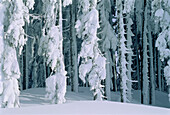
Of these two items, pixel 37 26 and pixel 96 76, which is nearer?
pixel 96 76

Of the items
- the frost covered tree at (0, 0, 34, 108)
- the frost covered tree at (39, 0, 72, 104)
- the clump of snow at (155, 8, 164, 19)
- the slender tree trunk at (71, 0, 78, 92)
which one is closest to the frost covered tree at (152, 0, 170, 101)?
the clump of snow at (155, 8, 164, 19)

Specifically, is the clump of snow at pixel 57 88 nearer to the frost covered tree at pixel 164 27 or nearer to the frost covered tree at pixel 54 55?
the frost covered tree at pixel 54 55

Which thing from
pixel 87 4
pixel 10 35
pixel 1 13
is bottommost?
pixel 10 35

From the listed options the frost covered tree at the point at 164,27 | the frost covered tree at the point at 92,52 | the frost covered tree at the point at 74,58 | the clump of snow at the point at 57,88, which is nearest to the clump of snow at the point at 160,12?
the frost covered tree at the point at 164,27

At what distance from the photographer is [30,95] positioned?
16438 millimetres

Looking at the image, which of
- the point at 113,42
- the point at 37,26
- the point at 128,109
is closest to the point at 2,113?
the point at 128,109

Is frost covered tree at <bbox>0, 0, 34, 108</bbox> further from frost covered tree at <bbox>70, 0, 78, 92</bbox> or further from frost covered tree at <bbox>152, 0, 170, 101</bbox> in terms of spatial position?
frost covered tree at <bbox>152, 0, 170, 101</bbox>

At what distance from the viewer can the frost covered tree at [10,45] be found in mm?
12055

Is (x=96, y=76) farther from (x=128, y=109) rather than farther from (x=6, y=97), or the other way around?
(x=128, y=109)

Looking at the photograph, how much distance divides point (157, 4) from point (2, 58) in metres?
10.1

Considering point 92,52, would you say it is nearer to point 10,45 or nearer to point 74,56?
point 74,56

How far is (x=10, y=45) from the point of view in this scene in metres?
12.4

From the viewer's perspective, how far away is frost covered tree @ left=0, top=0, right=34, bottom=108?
12.1 m

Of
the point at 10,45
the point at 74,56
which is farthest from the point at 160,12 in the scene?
the point at 10,45
